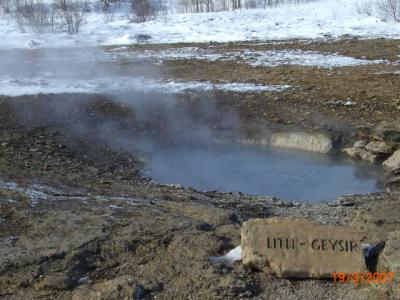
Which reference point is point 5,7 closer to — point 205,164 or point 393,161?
point 205,164

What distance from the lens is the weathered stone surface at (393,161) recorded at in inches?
281

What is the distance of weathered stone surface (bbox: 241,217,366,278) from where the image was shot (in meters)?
3.65

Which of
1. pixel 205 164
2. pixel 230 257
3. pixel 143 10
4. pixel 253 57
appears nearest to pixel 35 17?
pixel 143 10

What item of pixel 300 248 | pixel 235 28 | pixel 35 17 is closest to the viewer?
pixel 300 248

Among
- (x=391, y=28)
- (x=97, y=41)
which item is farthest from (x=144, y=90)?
(x=391, y=28)

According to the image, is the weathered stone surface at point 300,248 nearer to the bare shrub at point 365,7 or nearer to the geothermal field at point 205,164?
the geothermal field at point 205,164

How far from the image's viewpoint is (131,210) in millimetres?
4773

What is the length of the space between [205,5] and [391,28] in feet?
33.8

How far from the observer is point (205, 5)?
24.3 m

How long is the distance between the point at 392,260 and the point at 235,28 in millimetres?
15308

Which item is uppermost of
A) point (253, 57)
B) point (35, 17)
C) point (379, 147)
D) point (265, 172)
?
point (35, 17)
